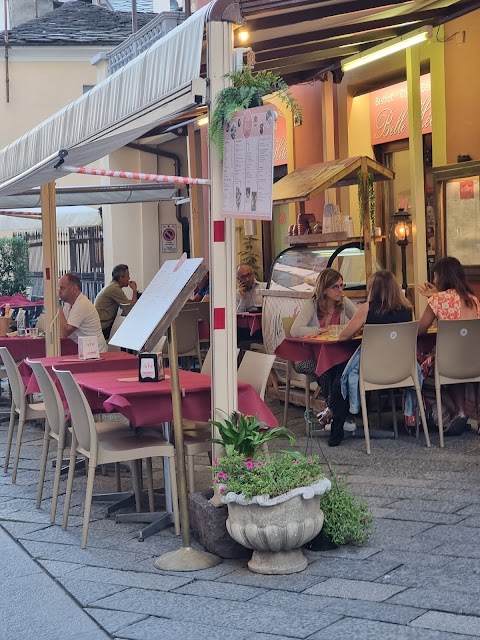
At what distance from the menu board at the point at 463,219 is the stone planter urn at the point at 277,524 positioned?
576cm

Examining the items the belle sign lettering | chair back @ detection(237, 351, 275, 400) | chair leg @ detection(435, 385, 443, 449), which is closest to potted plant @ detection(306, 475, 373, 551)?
chair back @ detection(237, 351, 275, 400)

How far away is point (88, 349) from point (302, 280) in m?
3.28

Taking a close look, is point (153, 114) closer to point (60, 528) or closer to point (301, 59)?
point (60, 528)

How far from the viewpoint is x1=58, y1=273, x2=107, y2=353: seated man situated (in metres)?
8.95

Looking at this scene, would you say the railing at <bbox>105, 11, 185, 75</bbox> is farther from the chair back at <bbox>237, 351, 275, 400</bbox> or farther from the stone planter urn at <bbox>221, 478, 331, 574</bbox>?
the stone planter urn at <bbox>221, 478, 331, 574</bbox>

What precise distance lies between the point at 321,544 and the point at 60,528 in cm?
163

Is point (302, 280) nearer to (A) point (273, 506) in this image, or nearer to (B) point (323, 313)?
(B) point (323, 313)

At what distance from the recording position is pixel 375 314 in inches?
311

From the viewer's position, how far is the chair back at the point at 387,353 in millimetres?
7633

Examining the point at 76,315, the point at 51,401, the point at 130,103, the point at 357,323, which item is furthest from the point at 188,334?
the point at 130,103

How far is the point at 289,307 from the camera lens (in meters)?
10.1

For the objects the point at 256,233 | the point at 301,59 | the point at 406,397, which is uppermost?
the point at 301,59

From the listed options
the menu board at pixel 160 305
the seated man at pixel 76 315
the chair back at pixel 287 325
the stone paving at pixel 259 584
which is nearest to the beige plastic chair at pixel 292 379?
the chair back at pixel 287 325

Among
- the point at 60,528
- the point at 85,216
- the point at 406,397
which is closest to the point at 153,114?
the point at 60,528
